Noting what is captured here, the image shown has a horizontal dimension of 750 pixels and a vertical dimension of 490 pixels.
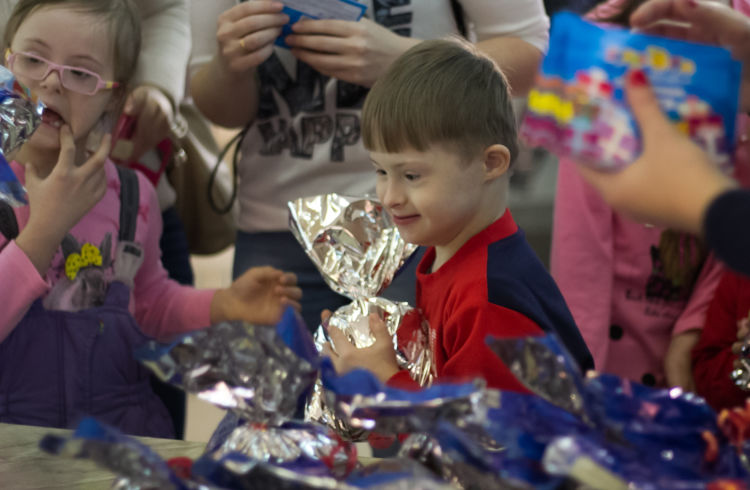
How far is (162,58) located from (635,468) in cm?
136

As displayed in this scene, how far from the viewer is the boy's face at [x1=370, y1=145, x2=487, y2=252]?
1117 mm

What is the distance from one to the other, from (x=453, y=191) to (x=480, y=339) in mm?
219

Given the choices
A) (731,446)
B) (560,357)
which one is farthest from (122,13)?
(731,446)

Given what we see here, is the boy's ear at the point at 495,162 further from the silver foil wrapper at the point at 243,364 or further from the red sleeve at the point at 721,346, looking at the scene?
the red sleeve at the point at 721,346

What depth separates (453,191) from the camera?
112 cm

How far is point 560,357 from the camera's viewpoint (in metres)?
0.70

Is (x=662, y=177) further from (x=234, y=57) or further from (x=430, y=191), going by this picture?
(x=234, y=57)

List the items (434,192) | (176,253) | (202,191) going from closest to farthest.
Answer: (434,192)
(176,253)
(202,191)

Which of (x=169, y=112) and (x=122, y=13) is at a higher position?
(x=122, y=13)

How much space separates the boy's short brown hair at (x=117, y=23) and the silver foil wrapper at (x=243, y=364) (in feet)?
2.87

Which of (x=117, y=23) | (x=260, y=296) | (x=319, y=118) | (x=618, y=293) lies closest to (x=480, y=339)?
(x=260, y=296)

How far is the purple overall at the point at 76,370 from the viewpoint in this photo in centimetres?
136

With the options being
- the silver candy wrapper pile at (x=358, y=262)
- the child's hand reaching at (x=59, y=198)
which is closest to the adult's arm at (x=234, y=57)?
the child's hand reaching at (x=59, y=198)

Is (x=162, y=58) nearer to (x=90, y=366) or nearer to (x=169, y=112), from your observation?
(x=169, y=112)
